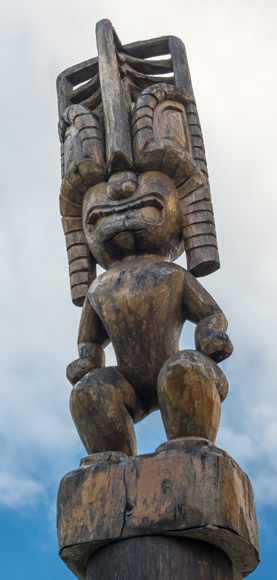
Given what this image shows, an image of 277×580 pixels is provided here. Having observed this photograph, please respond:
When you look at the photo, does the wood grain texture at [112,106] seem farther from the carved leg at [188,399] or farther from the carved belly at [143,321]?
the carved leg at [188,399]

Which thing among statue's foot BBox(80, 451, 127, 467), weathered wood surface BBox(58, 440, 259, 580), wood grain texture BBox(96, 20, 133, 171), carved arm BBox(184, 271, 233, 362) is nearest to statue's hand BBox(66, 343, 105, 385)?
carved arm BBox(184, 271, 233, 362)

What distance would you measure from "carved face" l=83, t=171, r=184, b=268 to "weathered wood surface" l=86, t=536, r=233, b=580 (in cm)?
170

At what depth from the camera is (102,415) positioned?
3660 mm

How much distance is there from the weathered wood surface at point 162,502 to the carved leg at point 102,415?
0.29 metres

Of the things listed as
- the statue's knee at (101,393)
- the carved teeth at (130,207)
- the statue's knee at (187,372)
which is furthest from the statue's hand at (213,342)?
the carved teeth at (130,207)

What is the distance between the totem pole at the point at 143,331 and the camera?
3.11 m

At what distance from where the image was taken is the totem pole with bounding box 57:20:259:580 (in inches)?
122

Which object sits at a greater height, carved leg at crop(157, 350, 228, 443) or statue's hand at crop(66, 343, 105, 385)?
statue's hand at crop(66, 343, 105, 385)

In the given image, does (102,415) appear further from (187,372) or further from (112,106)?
(112,106)

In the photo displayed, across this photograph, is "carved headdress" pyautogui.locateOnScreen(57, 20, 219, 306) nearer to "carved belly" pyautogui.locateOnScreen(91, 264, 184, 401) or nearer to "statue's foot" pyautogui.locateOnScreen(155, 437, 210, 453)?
"carved belly" pyautogui.locateOnScreen(91, 264, 184, 401)

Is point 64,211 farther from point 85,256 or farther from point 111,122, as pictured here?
point 111,122

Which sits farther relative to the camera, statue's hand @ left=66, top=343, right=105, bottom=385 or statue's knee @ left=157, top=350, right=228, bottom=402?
statue's hand @ left=66, top=343, right=105, bottom=385

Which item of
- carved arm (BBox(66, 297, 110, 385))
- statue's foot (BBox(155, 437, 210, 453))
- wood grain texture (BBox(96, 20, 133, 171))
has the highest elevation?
wood grain texture (BBox(96, 20, 133, 171))

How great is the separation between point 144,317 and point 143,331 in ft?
0.25
